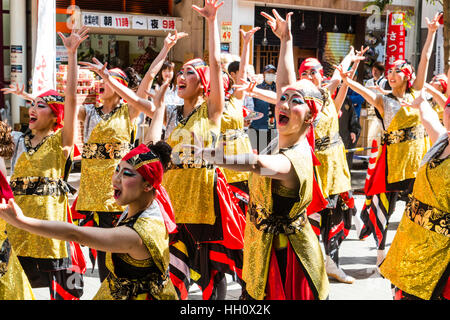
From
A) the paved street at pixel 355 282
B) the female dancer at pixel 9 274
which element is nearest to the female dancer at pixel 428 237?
the paved street at pixel 355 282

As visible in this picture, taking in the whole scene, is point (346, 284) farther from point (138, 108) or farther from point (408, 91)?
point (138, 108)

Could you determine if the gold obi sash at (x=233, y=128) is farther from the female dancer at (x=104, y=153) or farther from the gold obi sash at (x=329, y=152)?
the female dancer at (x=104, y=153)

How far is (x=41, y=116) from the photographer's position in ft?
14.7

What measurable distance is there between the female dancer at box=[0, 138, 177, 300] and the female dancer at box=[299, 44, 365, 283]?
276 centimetres

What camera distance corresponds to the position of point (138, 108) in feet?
16.3

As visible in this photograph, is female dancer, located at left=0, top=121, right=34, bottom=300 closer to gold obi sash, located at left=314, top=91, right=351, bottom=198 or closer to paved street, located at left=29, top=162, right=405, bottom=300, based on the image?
paved street, located at left=29, top=162, right=405, bottom=300

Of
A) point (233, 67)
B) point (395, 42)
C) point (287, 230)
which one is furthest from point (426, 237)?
point (395, 42)

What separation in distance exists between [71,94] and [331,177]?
258 centimetres

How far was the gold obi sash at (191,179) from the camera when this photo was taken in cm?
457

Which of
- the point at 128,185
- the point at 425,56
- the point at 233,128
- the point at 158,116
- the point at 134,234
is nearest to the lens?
the point at 134,234

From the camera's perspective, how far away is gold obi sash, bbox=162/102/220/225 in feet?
15.0

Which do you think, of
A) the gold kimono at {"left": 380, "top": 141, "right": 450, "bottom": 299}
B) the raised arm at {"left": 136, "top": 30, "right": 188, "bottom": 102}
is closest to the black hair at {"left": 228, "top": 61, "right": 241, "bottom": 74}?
the raised arm at {"left": 136, "top": 30, "right": 188, "bottom": 102}

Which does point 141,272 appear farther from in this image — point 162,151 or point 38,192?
point 38,192

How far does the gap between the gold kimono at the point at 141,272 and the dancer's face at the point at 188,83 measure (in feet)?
5.80
